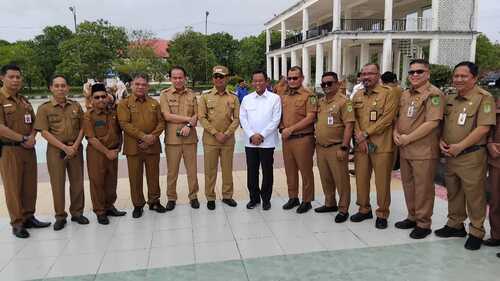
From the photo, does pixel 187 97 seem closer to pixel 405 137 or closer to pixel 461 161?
pixel 405 137

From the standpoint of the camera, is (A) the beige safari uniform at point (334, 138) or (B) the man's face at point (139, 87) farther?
(B) the man's face at point (139, 87)

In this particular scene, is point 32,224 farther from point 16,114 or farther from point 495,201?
point 495,201

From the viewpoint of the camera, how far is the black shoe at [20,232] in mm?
4129

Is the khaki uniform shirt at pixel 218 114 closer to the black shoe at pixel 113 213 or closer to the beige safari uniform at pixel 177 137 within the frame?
the beige safari uniform at pixel 177 137

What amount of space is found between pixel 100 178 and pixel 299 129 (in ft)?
7.77

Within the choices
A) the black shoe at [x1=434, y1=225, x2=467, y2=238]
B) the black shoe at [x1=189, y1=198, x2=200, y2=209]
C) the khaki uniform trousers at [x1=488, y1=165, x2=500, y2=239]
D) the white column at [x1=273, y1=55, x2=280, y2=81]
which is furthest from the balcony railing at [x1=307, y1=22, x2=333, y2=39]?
the khaki uniform trousers at [x1=488, y1=165, x2=500, y2=239]

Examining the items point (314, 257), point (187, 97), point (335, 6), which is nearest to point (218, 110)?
point (187, 97)

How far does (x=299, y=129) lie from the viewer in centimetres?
462

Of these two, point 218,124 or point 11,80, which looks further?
point 218,124

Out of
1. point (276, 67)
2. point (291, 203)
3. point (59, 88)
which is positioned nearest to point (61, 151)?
point (59, 88)

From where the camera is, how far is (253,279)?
10.2 ft

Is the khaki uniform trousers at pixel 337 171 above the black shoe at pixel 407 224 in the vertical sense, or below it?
above

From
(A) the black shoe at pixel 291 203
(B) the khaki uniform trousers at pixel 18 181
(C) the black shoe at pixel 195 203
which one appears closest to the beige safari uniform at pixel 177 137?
(C) the black shoe at pixel 195 203

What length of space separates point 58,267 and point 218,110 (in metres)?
2.41
